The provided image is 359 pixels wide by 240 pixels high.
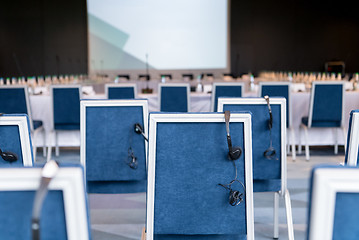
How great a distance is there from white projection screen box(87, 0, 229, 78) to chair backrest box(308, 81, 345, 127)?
919 cm

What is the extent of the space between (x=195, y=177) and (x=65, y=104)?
3.80 metres

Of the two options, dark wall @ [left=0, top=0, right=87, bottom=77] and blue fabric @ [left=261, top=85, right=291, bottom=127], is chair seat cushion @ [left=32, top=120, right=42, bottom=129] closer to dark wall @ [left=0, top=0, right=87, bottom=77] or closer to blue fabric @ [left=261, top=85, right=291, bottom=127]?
blue fabric @ [left=261, top=85, right=291, bottom=127]

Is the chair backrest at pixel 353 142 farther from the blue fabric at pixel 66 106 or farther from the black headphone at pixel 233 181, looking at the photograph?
the blue fabric at pixel 66 106

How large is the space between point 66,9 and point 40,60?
182cm

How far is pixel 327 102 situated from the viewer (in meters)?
5.08

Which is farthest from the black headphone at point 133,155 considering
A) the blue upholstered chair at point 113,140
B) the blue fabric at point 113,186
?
the blue fabric at point 113,186

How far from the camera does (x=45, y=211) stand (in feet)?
2.52

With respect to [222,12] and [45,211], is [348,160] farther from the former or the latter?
[222,12]

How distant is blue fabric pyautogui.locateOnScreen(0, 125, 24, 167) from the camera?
1.82 metres

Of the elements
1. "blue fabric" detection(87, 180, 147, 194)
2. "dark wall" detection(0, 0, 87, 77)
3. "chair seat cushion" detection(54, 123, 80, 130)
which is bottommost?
"blue fabric" detection(87, 180, 147, 194)

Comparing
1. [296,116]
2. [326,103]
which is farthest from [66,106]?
[326,103]

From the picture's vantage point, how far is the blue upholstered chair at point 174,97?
5406mm

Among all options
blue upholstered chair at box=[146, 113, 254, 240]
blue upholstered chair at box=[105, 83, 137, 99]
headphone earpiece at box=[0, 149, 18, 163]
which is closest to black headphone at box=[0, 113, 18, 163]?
headphone earpiece at box=[0, 149, 18, 163]

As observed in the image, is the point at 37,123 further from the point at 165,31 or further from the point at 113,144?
the point at 165,31
